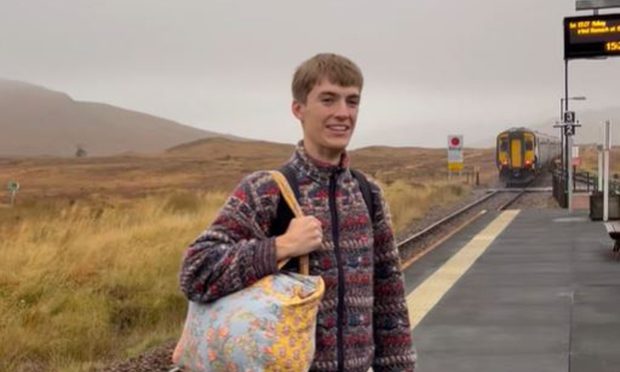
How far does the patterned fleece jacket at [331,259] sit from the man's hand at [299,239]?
0.10ft

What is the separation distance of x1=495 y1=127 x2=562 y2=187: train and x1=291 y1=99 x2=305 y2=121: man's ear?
45.5 metres

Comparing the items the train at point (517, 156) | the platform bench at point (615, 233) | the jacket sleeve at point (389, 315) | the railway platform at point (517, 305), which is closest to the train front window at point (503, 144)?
the train at point (517, 156)

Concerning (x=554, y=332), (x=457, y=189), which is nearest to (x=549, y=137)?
(x=457, y=189)

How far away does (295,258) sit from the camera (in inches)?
96.3

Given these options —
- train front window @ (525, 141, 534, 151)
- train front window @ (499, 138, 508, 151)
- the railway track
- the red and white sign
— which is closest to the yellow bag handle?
the railway track

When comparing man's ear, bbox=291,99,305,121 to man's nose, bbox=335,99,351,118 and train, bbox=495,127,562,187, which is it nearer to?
man's nose, bbox=335,99,351,118

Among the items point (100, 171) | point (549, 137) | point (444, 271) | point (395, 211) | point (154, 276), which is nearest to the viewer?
point (154, 276)

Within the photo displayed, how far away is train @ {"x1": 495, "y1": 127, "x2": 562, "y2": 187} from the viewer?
47.0m

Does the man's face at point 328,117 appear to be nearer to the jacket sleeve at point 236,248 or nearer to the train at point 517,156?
the jacket sleeve at point 236,248

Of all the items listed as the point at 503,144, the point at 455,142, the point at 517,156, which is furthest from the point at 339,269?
the point at 503,144

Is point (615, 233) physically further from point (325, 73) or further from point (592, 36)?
point (325, 73)

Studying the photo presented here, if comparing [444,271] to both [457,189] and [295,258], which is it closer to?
[295,258]

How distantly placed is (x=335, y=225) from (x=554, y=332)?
6261 mm

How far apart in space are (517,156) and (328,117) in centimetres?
4619
